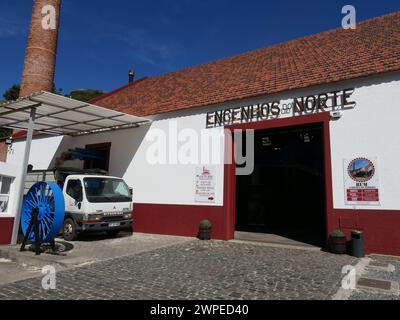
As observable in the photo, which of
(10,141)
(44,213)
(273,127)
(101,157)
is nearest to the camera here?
(44,213)

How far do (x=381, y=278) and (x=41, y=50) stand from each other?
24.2m

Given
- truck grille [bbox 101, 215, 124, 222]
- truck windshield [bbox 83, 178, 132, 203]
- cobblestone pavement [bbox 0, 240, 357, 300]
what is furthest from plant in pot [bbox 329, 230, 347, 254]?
truck windshield [bbox 83, 178, 132, 203]

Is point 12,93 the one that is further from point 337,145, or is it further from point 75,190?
point 337,145

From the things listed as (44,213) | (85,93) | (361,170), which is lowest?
(44,213)

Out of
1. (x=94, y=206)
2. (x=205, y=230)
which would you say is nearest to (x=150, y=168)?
(x=94, y=206)

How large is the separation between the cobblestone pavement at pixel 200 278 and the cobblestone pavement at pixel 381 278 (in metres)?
0.43

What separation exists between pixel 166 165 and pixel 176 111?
2.24 meters

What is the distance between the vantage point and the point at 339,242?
28.1 ft

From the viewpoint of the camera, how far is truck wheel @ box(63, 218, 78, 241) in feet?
35.0

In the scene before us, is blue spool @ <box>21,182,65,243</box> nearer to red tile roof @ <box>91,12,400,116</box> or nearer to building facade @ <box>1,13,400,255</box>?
building facade @ <box>1,13,400,255</box>

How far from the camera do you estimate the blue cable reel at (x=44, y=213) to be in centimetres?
791

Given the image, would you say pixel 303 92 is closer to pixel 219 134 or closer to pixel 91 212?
pixel 219 134

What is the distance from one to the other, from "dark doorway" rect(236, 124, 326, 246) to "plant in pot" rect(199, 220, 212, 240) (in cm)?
521
